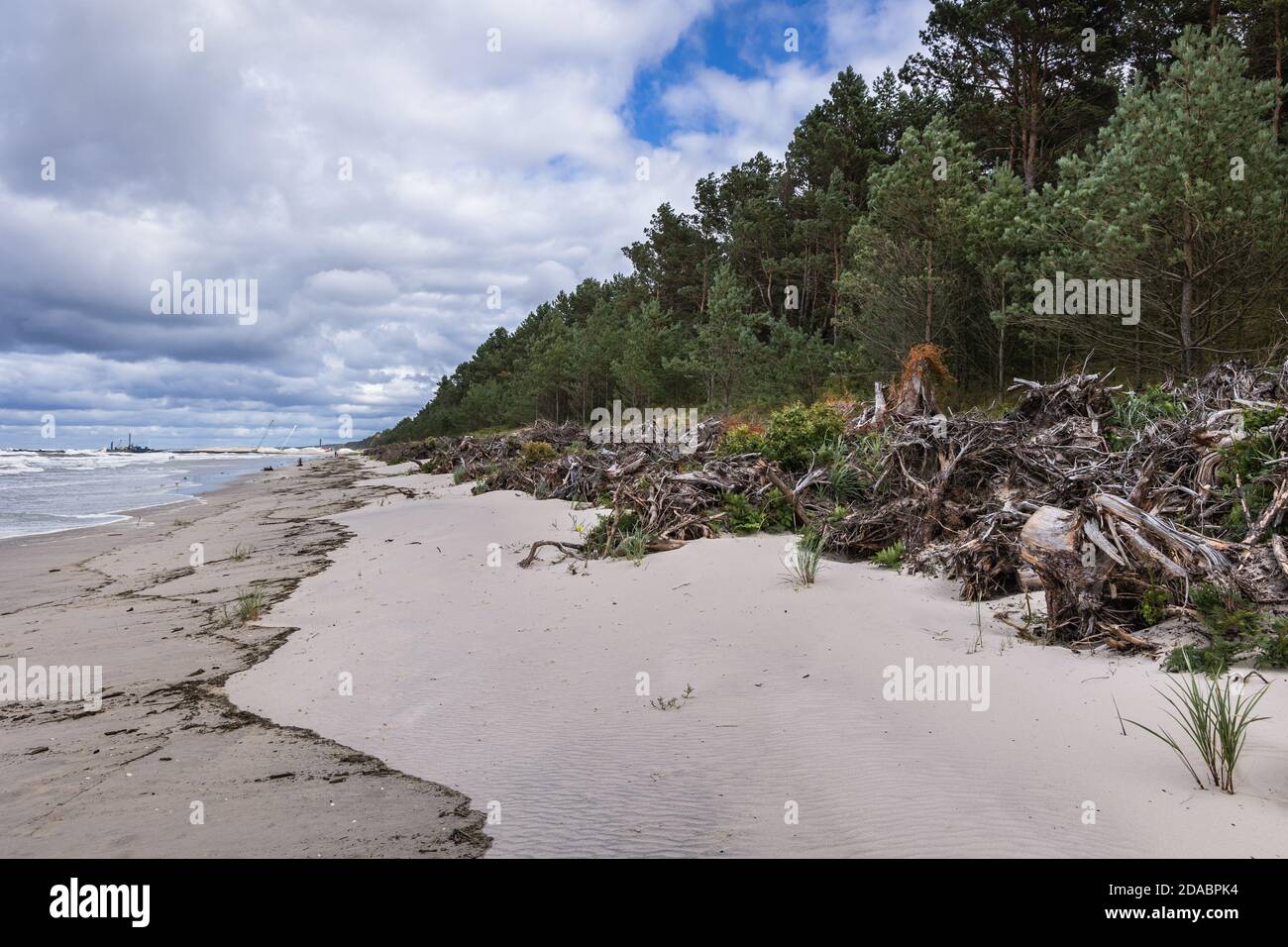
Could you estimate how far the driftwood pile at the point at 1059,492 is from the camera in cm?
447

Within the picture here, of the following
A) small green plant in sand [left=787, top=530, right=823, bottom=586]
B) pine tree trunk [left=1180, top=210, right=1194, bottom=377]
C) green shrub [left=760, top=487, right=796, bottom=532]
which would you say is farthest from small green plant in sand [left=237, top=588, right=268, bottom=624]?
pine tree trunk [left=1180, top=210, right=1194, bottom=377]

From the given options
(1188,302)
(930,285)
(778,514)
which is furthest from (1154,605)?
(930,285)

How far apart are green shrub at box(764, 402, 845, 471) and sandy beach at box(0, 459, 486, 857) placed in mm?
7404

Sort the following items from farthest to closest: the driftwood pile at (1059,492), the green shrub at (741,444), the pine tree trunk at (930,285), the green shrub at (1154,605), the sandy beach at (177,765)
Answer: the pine tree trunk at (930,285) < the green shrub at (741,444) < the driftwood pile at (1059,492) < the green shrub at (1154,605) < the sandy beach at (177,765)

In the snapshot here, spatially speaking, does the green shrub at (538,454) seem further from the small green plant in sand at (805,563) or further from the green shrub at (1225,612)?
the green shrub at (1225,612)

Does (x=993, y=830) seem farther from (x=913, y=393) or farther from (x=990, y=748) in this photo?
(x=913, y=393)

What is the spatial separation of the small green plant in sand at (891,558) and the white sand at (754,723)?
1.25 ft

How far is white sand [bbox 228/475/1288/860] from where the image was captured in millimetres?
2639

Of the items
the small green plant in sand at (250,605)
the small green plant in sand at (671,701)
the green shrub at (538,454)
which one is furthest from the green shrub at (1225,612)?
the green shrub at (538,454)

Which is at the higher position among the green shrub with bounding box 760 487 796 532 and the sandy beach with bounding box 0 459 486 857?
the green shrub with bounding box 760 487 796 532

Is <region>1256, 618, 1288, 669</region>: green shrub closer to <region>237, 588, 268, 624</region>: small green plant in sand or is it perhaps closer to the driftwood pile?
the driftwood pile

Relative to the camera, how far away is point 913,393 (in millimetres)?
10516

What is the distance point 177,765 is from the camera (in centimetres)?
361

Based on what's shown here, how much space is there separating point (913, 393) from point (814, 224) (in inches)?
955
